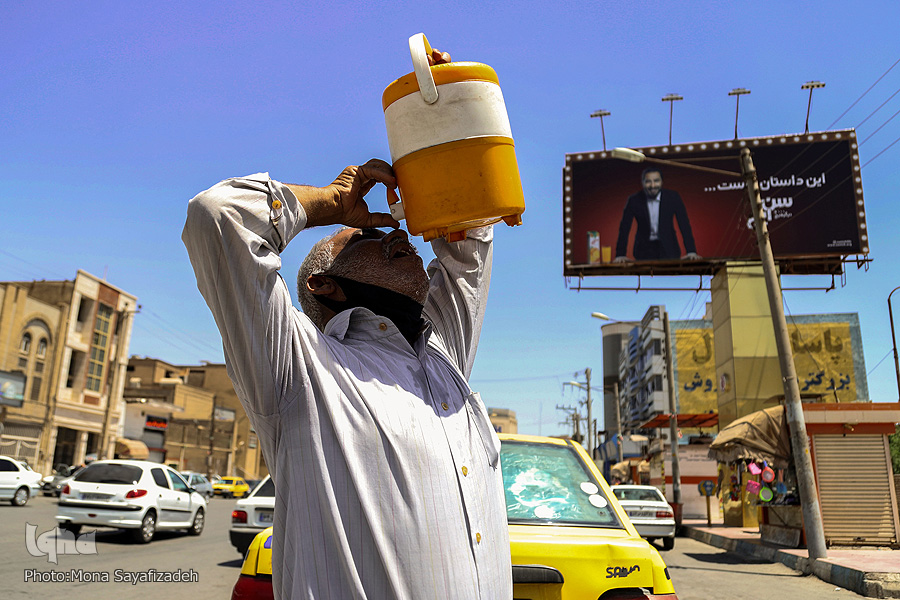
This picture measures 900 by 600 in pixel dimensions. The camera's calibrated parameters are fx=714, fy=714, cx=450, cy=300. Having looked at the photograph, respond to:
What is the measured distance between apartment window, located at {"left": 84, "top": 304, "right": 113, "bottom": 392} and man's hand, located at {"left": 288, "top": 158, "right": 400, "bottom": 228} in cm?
4800

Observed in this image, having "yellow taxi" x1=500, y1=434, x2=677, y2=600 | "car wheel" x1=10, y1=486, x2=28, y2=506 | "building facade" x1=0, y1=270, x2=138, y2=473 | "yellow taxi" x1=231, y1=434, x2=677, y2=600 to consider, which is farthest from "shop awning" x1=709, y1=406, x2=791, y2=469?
"building facade" x1=0, y1=270, x2=138, y2=473

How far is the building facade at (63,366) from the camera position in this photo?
3762 centimetres

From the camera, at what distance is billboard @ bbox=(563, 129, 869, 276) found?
89.2 ft

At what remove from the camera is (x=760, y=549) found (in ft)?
46.5

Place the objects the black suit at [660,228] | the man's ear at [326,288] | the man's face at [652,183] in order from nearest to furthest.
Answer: the man's ear at [326,288] → the black suit at [660,228] → the man's face at [652,183]

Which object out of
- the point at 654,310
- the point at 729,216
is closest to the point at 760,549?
the point at 729,216

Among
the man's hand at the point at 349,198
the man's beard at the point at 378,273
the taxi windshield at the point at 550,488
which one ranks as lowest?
the taxi windshield at the point at 550,488

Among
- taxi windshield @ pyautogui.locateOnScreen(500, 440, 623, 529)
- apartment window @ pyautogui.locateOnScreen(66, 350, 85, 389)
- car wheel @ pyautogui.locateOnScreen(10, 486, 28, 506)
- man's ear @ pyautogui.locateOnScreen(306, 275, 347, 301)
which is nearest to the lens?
man's ear @ pyautogui.locateOnScreen(306, 275, 347, 301)

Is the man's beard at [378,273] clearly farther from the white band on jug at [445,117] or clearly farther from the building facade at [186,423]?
the building facade at [186,423]

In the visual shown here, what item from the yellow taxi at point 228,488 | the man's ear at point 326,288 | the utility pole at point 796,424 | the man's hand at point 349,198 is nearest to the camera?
the man's hand at point 349,198

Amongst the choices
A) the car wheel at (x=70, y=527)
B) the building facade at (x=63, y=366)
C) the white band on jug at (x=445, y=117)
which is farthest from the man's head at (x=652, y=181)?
the building facade at (x=63, y=366)

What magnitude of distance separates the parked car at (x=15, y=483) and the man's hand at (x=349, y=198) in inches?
932

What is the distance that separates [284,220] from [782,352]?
12623mm

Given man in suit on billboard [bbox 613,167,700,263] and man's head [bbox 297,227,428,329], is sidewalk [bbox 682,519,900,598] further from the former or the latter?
man in suit on billboard [bbox 613,167,700,263]
